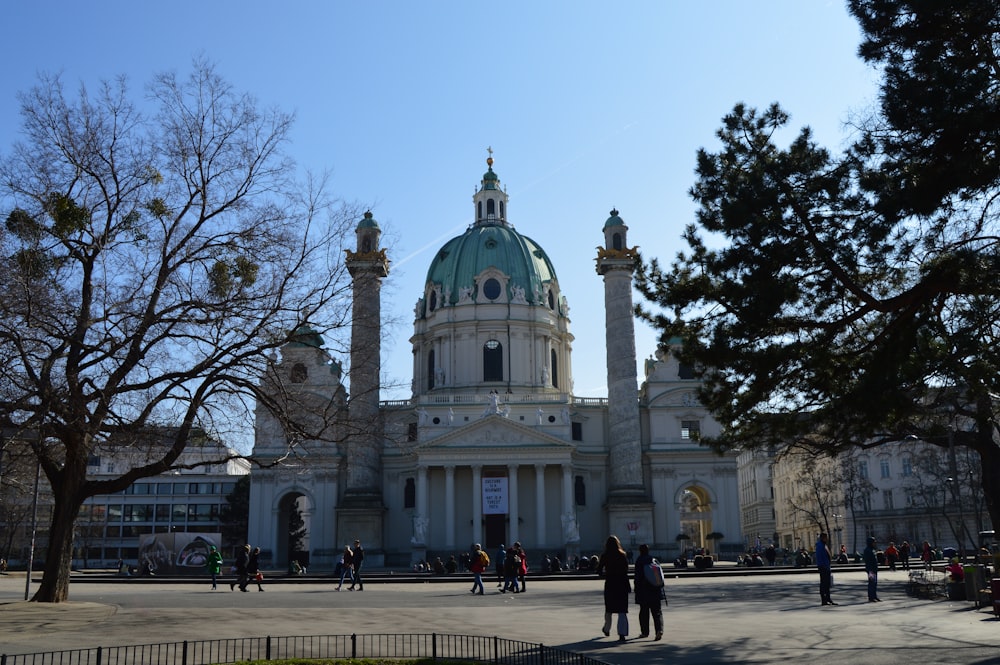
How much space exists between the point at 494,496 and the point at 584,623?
4527cm

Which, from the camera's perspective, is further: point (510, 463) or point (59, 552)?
point (510, 463)

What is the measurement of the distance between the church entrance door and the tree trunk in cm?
4697

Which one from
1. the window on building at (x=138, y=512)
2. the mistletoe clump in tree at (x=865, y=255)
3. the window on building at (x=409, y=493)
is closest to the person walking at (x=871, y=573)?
the mistletoe clump in tree at (x=865, y=255)

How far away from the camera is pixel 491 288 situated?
78688 mm

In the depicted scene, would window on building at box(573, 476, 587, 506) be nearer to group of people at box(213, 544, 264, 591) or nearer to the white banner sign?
the white banner sign

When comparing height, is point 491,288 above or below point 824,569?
above

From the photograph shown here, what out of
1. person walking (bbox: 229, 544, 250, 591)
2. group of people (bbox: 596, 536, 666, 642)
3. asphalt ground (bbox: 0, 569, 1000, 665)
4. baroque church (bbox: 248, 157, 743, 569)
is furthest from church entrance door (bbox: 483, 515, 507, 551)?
group of people (bbox: 596, 536, 666, 642)

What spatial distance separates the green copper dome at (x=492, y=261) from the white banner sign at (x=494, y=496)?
18.9 meters

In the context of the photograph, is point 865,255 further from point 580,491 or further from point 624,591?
point 580,491

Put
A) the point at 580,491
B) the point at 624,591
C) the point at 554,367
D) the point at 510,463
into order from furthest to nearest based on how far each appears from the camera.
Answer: the point at 554,367
the point at 580,491
the point at 510,463
the point at 624,591

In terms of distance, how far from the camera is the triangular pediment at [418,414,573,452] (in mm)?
67000

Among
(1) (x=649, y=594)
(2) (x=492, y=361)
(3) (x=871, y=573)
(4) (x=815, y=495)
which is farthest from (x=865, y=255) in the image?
(4) (x=815, y=495)

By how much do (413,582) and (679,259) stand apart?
2737 cm

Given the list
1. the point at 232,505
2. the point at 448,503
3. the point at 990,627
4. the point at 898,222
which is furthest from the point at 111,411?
the point at 232,505
